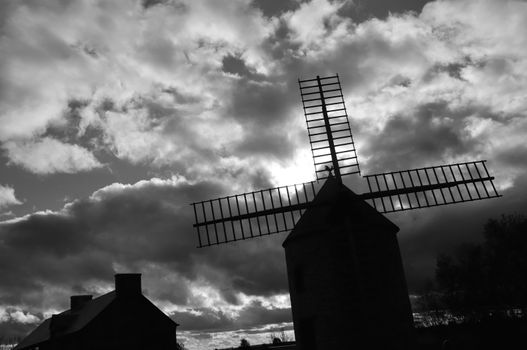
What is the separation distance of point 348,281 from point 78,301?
104ft

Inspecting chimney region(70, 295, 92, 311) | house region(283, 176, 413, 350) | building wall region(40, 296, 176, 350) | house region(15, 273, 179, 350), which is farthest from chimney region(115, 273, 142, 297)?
house region(283, 176, 413, 350)

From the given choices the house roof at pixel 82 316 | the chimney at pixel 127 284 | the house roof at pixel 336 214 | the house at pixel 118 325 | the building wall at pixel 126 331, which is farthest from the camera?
the chimney at pixel 127 284

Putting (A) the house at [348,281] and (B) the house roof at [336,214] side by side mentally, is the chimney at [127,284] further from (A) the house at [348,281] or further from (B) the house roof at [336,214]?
(A) the house at [348,281]

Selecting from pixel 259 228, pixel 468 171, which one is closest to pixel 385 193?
pixel 468 171

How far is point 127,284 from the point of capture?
33469mm

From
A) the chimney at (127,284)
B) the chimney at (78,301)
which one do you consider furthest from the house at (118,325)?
the chimney at (78,301)

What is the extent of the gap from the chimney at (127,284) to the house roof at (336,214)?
57.7 feet

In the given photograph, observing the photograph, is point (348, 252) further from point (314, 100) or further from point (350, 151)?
point (314, 100)

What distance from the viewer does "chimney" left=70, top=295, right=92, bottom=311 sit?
130 ft

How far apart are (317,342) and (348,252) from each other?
4.10m

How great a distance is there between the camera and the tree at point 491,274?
43041mm

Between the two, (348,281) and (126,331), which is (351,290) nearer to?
(348,281)

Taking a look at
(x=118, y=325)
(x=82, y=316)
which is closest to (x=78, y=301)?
(x=82, y=316)

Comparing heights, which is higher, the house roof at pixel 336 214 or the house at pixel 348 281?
the house roof at pixel 336 214
